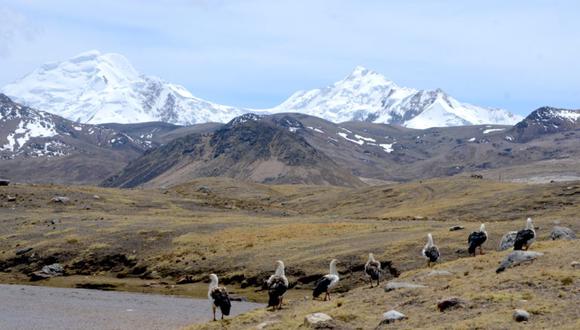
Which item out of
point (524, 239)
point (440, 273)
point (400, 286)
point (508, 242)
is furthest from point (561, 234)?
point (400, 286)

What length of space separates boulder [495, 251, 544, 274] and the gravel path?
17.3 m

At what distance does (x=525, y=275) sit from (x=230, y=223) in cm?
6285

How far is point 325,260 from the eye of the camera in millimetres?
62625

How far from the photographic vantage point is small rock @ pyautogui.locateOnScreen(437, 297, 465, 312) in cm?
2996

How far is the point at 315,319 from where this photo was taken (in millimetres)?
30875

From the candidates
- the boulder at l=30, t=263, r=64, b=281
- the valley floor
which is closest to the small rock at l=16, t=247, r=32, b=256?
the valley floor

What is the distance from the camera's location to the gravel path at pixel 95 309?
4503 centimetres

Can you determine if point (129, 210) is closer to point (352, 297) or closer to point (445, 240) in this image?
point (445, 240)

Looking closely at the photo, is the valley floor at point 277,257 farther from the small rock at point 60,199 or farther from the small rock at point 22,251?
the small rock at point 60,199

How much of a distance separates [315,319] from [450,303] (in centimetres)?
504

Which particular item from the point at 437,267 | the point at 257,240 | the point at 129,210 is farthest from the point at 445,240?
the point at 129,210

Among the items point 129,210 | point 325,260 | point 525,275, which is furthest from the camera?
point 129,210

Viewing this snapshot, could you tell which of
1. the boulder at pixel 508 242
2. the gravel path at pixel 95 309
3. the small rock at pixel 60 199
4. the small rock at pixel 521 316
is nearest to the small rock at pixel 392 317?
the small rock at pixel 521 316

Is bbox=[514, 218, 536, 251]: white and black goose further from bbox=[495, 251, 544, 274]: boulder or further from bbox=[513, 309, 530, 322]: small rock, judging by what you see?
bbox=[513, 309, 530, 322]: small rock
